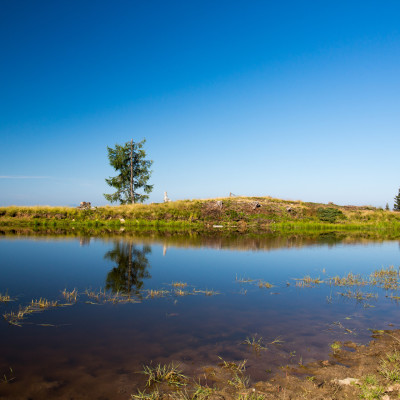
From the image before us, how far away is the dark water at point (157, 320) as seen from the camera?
7152mm

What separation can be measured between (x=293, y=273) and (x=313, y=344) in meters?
9.75

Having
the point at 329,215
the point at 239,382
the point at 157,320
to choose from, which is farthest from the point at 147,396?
the point at 329,215

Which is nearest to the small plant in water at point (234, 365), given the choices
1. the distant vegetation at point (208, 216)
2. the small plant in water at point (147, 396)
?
the small plant in water at point (147, 396)

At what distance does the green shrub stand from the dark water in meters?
36.5

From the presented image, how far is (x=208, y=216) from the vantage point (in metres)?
52.8

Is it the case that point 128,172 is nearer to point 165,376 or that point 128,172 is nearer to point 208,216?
point 208,216

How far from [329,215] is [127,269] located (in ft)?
154

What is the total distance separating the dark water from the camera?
7.15 metres

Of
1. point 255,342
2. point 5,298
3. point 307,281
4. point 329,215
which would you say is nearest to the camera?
point 255,342

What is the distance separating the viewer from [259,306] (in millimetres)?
12172

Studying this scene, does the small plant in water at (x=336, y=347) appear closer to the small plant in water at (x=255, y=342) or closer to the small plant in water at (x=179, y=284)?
the small plant in water at (x=255, y=342)

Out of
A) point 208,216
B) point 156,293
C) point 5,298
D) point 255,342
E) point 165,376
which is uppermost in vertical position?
point 208,216

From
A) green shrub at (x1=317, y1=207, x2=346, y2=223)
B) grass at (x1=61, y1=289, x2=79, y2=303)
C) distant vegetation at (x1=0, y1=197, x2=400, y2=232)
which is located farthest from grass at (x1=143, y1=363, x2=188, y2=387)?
green shrub at (x1=317, y1=207, x2=346, y2=223)

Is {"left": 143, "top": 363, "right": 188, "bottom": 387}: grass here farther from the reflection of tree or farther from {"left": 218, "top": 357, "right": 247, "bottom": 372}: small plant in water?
the reflection of tree
